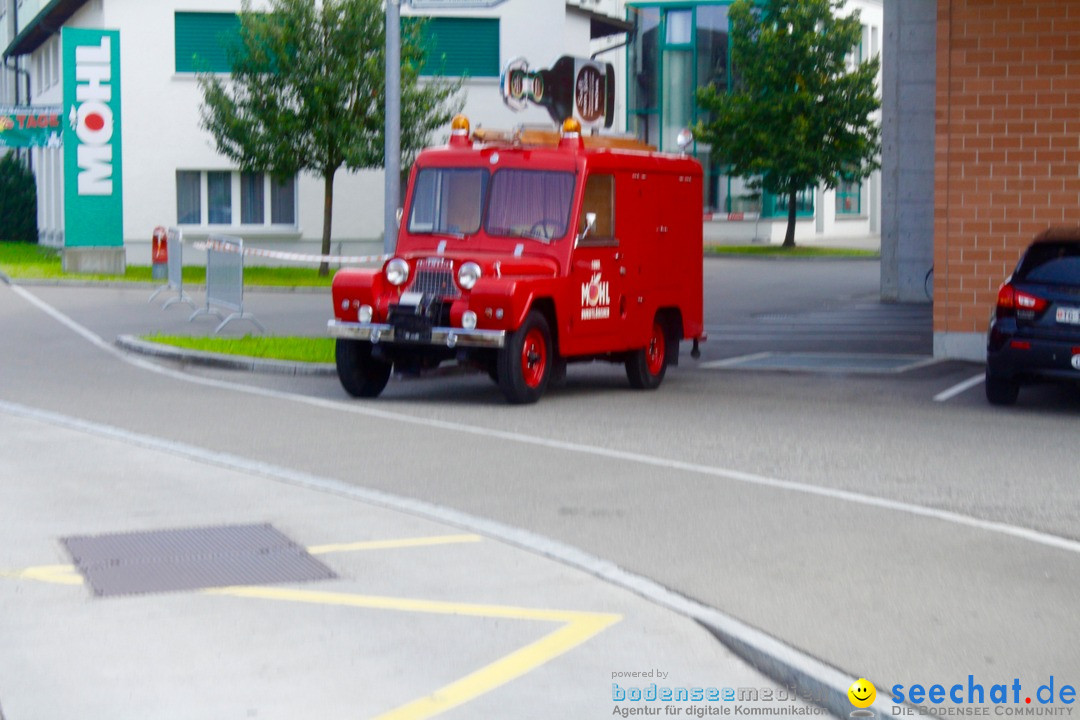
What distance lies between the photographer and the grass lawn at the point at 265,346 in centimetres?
1720

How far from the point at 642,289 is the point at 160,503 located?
727cm

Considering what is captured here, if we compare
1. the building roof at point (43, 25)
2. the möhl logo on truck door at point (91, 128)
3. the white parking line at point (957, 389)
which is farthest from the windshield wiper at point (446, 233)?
the building roof at point (43, 25)

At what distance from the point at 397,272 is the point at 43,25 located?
113ft

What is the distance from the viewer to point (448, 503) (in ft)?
29.2

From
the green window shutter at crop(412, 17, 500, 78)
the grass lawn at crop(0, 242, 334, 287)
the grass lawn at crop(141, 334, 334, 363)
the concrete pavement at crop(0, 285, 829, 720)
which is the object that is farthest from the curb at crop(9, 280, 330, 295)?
the concrete pavement at crop(0, 285, 829, 720)

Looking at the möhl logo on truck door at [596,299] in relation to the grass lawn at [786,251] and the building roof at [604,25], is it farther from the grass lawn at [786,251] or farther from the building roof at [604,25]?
the grass lawn at [786,251]

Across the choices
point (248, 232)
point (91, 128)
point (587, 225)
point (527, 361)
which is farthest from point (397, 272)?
point (248, 232)

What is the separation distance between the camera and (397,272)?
13648 millimetres

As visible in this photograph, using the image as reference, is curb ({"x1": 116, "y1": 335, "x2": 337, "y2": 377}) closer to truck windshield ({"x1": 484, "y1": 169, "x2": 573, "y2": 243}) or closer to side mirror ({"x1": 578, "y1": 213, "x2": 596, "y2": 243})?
truck windshield ({"x1": 484, "y1": 169, "x2": 573, "y2": 243})

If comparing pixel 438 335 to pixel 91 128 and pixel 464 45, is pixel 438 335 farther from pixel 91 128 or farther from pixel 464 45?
pixel 464 45

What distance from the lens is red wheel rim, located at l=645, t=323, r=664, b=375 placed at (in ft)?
50.4

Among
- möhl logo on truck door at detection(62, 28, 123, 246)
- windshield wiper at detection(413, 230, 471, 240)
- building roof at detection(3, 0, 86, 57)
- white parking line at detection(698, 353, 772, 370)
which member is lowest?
white parking line at detection(698, 353, 772, 370)

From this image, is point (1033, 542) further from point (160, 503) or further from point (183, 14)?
point (183, 14)

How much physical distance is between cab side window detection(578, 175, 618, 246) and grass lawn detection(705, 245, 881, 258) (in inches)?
1191
